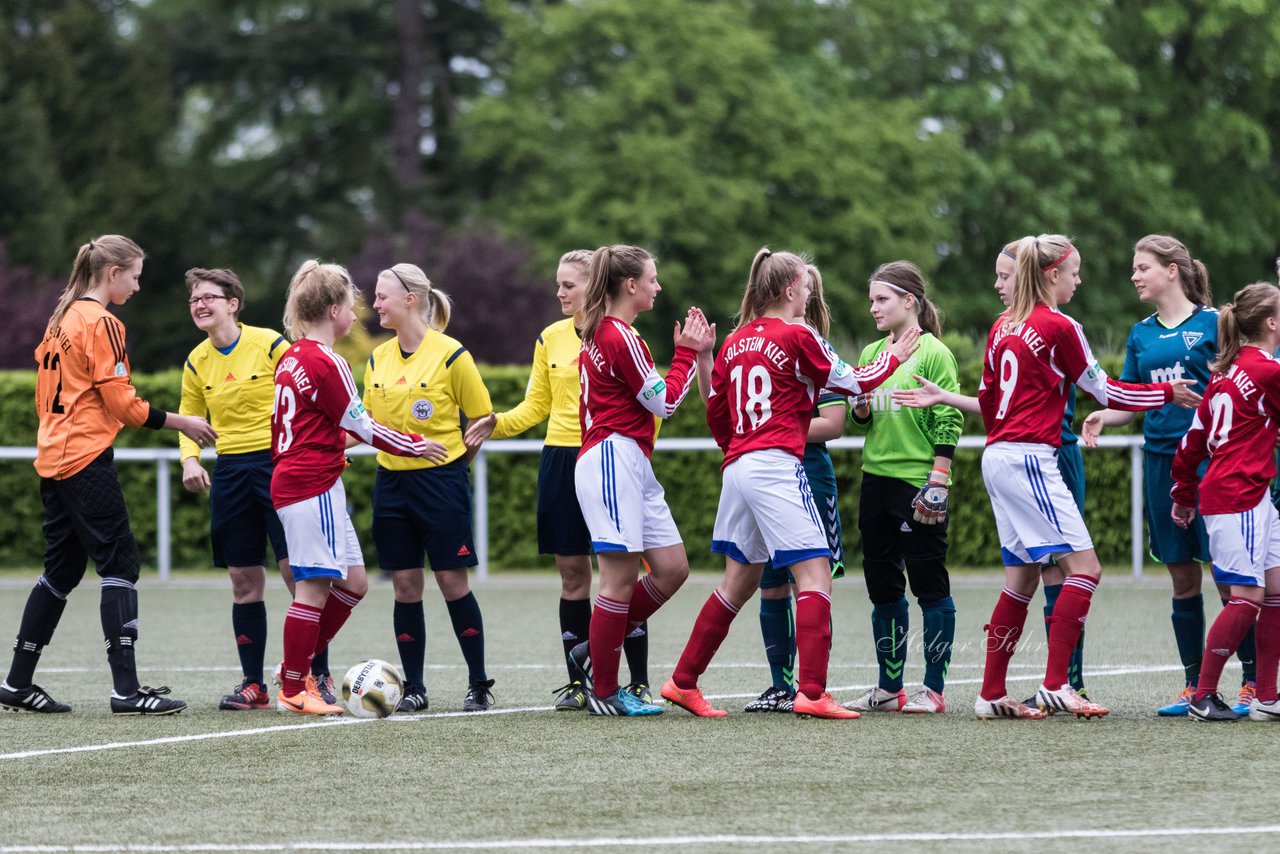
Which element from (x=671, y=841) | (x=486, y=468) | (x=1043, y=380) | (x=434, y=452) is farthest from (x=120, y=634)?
(x=486, y=468)

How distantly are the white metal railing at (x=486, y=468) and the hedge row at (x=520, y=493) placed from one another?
0.22 meters

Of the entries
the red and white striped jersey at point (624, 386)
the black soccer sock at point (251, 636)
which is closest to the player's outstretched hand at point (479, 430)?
the red and white striped jersey at point (624, 386)

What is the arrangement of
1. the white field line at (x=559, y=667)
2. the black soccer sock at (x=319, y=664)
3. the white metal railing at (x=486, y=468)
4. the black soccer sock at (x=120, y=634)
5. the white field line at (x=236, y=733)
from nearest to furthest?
the white field line at (x=236, y=733)
the black soccer sock at (x=120, y=634)
the black soccer sock at (x=319, y=664)
the white field line at (x=559, y=667)
the white metal railing at (x=486, y=468)

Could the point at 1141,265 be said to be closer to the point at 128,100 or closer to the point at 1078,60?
the point at 1078,60

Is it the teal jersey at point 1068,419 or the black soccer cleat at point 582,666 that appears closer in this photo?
the teal jersey at point 1068,419

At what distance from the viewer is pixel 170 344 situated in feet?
122

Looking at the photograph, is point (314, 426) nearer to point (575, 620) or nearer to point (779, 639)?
point (575, 620)

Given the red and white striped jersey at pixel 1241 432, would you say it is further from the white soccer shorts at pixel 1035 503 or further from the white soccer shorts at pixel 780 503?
the white soccer shorts at pixel 780 503

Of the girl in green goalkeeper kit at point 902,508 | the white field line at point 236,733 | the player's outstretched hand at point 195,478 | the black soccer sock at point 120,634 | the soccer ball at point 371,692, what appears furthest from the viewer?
the player's outstretched hand at point 195,478

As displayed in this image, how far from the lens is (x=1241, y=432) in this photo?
24.4 feet

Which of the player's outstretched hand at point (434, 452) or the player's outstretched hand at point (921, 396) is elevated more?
the player's outstretched hand at point (921, 396)

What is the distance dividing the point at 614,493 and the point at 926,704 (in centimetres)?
172

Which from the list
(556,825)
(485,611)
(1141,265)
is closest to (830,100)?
(485,611)

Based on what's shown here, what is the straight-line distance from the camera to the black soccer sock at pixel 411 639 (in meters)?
8.41
